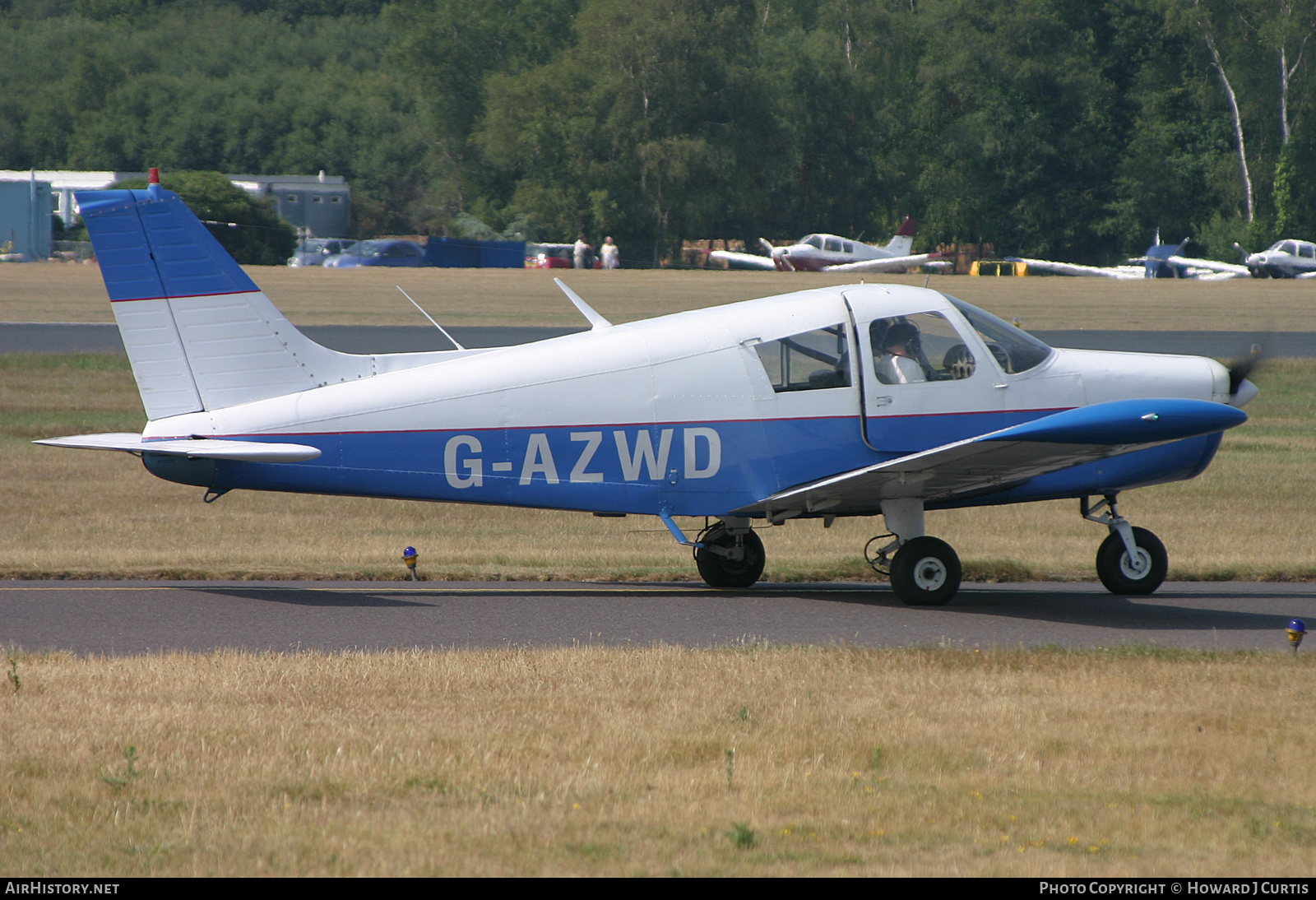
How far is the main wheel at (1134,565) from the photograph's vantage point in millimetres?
10406

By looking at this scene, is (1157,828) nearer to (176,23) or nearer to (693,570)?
(693,570)

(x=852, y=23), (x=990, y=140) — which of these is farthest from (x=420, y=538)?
(x=852, y=23)

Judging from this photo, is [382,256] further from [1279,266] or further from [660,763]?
[660,763]

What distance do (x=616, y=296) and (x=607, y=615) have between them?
3870 cm

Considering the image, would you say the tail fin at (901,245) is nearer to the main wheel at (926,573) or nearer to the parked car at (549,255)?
the parked car at (549,255)

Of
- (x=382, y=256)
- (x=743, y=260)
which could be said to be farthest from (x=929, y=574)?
(x=743, y=260)

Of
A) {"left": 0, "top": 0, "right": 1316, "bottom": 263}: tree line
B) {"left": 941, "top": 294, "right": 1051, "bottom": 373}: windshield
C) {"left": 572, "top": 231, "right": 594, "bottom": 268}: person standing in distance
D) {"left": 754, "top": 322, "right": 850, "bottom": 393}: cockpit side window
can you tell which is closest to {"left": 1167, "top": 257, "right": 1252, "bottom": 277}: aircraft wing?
{"left": 0, "top": 0, "right": 1316, "bottom": 263}: tree line

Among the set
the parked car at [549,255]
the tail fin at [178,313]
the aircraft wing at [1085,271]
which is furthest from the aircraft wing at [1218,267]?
the tail fin at [178,313]

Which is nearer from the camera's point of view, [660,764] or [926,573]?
[660,764]

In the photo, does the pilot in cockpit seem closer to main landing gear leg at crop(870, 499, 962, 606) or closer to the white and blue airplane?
the white and blue airplane

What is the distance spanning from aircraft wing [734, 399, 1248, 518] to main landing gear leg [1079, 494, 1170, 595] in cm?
80

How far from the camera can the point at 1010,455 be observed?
29.8ft

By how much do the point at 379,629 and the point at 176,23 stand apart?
104663 millimetres

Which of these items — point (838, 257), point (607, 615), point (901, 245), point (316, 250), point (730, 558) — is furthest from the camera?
point (316, 250)
